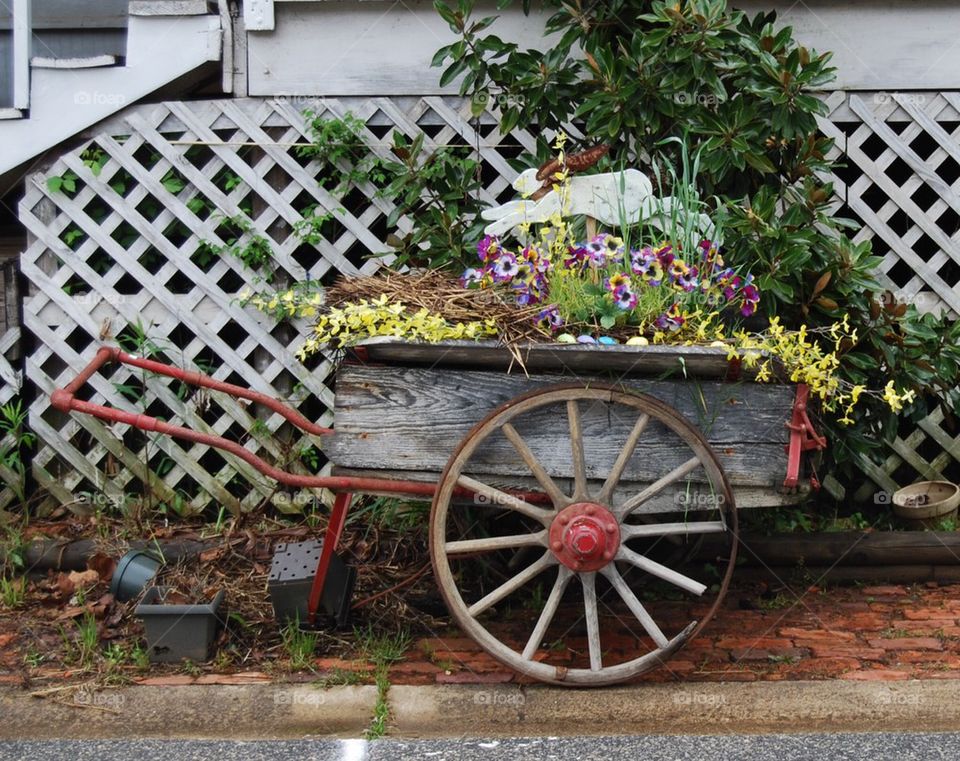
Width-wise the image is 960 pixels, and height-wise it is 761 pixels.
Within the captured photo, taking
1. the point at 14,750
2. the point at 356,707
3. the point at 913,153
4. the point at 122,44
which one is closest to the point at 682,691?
the point at 356,707

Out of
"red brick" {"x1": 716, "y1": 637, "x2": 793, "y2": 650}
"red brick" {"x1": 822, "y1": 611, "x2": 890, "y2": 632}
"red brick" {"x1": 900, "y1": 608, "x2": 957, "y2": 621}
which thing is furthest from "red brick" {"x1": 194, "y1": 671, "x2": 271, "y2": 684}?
"red brick" {"x1": 900, "y1": 608, "x2": 957, "y2": 621}

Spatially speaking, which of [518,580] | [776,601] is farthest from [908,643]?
[518,580]

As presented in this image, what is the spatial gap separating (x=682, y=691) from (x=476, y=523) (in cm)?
94

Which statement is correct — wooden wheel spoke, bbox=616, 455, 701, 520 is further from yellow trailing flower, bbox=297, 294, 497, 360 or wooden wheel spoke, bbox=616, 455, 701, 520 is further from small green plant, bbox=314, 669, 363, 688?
small green plant, bbox=314, 669, 363, 688

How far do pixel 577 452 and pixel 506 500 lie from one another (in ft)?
0.78

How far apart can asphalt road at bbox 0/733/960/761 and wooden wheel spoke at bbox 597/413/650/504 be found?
638mm

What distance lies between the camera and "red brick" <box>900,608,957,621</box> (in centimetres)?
388

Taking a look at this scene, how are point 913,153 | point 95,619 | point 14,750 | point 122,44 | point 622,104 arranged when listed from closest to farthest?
point 14,750, point 95,619, point 622,104, point 913,153, point 122,44

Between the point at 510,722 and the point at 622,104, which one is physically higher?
the point at 622,104

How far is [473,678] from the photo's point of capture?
11.0 feet

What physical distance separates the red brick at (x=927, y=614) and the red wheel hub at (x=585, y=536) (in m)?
1.34

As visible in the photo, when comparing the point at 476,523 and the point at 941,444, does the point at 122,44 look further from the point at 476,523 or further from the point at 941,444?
the point at 941,444

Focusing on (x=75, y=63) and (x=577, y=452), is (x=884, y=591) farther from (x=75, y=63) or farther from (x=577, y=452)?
(x=75, y=63)

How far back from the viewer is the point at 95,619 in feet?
12.4
